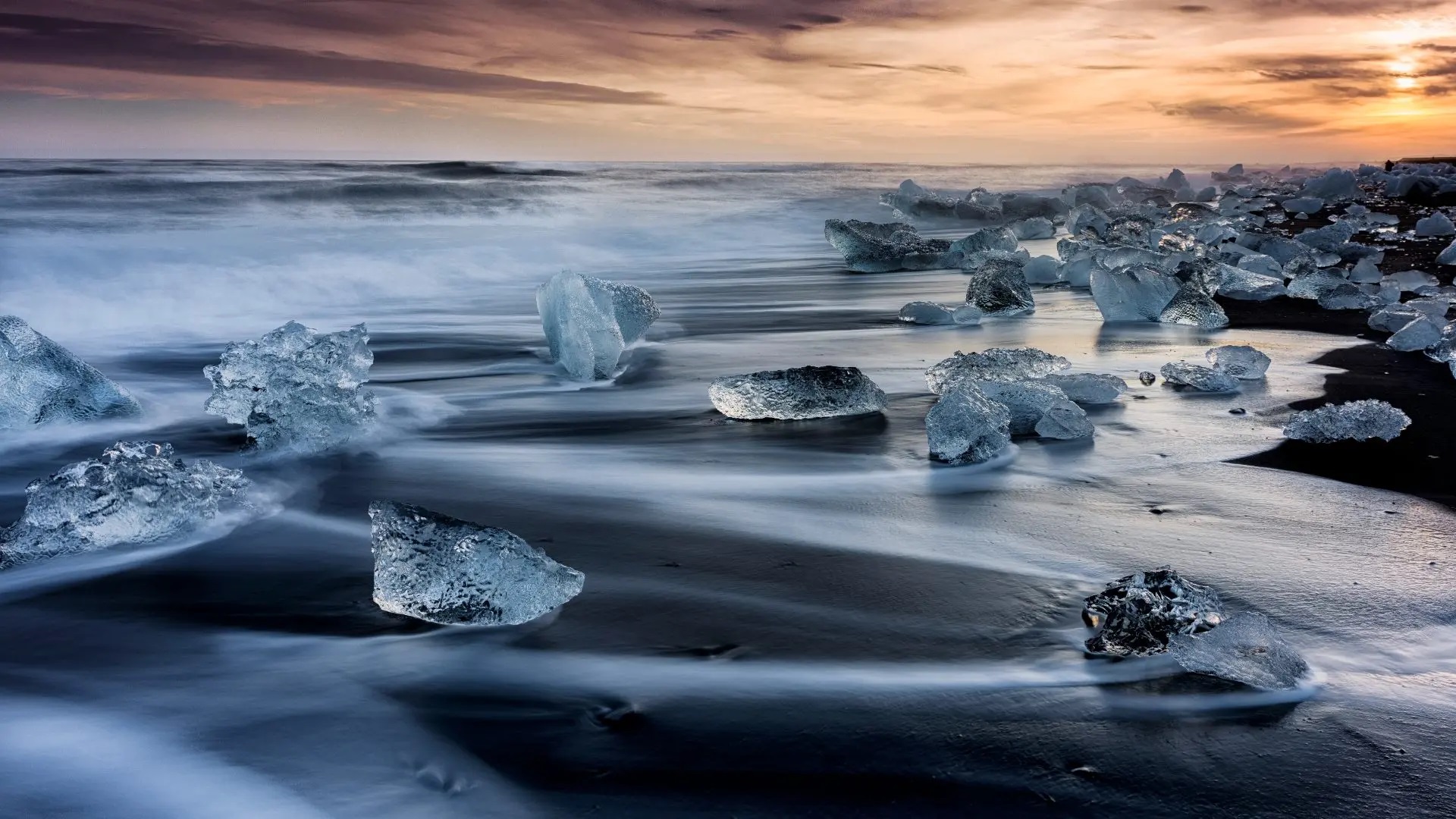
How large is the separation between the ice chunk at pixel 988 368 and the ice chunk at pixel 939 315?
72.2 inches

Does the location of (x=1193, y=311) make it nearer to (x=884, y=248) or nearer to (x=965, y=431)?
(x=965, y=431)

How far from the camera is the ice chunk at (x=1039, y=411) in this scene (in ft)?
10.6

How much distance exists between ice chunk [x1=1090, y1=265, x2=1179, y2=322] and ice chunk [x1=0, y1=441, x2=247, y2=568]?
4953mm

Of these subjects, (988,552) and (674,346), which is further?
(674,346)

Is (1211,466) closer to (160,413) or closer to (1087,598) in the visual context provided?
(1087,598)

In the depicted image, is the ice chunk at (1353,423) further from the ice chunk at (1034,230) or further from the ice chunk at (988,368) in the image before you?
the ice chunk at (1034,230)

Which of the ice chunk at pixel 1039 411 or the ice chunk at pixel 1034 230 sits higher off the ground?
the ice chunk at pixel 1034 230

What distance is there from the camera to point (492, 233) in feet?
43.8

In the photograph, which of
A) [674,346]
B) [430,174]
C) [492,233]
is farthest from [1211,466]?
[430,174]

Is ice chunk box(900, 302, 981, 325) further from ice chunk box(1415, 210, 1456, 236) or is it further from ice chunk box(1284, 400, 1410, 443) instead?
ice chunk box(1415, 210, 1456, 236)

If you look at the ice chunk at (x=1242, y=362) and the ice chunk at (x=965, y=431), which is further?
the ice chunk at (x=1242, y=362)

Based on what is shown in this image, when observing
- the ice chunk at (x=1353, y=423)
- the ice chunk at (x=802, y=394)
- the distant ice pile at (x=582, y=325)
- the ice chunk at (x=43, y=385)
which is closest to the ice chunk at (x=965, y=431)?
the ice chunk at (x=802, y=394)

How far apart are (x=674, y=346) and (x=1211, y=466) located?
10.1 ft

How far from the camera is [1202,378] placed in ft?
12.7
